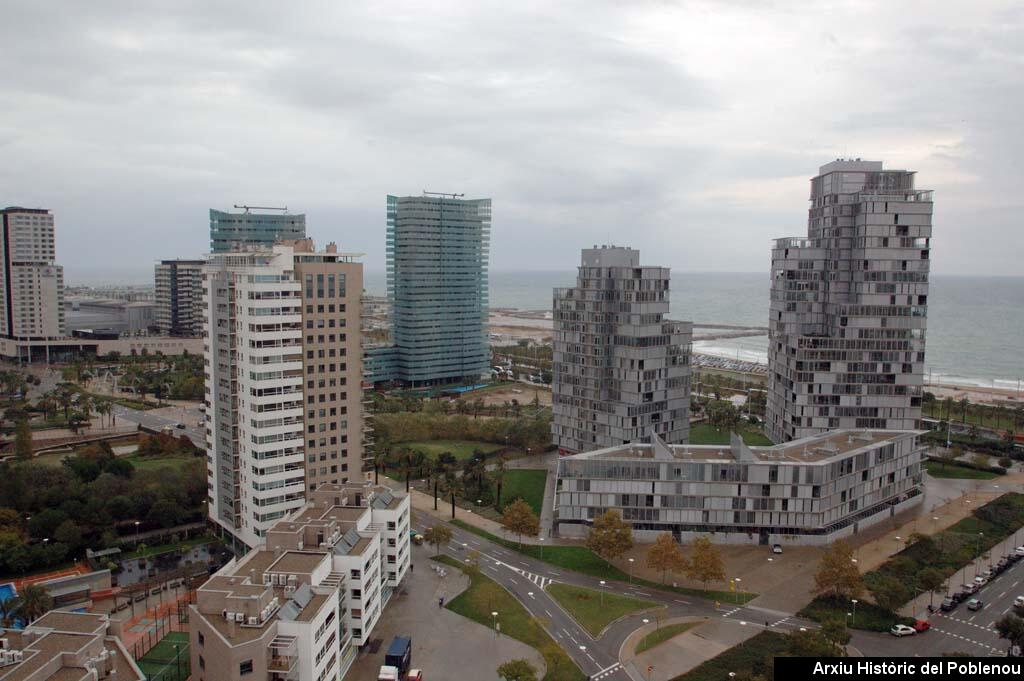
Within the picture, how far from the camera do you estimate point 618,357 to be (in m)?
80.4

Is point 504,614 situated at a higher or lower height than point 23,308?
lower

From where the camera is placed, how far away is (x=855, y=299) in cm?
7794

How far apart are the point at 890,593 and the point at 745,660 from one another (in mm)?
12589

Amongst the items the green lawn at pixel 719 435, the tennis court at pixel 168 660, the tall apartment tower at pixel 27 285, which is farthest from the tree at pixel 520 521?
the tall apartment tower at pixel 27 285

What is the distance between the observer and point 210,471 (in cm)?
6631

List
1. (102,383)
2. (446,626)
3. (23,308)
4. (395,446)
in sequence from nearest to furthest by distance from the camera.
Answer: (446,626) → (395,446) → (102,383) → (23,308)

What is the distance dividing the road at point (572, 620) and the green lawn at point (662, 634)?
4.16 ft

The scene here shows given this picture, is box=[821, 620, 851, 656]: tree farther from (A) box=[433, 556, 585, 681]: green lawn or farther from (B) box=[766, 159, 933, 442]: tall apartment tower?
(B) box=[766, 159, 933, 442]: tall apartment tower

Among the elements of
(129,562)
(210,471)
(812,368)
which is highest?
(812,368)

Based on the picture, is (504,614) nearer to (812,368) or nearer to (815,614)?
(815,614)

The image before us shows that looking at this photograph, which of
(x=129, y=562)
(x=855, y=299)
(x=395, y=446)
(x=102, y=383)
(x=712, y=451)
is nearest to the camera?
(x=129, y=562)

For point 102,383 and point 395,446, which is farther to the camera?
point 102,383

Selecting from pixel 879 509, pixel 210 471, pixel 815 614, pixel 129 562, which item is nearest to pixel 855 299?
pixel 879 509

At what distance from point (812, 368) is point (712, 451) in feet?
68.1
